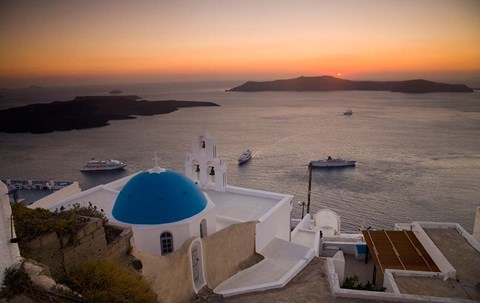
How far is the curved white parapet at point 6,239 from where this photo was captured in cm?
555

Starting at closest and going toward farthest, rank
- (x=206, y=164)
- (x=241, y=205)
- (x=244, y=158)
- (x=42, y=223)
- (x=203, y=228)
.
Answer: (x=42, y=223)
(x=203, y=228)
(x=241, y=205)
(x=206, y=164)
(x=244, y=158)

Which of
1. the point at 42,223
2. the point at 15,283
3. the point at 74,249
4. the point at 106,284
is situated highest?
the point at 42,223

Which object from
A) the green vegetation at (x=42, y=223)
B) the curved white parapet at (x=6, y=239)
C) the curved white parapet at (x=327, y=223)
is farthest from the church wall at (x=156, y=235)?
the curved white parapet at (x=327, y=223)

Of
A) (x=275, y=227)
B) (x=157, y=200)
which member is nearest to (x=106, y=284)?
(x=157, y=200)

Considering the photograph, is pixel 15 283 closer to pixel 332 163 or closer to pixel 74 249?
pixel 74 249

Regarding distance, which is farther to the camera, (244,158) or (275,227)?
(244,158)

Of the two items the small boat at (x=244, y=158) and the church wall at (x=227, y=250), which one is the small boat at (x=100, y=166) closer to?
the small boat at (x=244, y=158)

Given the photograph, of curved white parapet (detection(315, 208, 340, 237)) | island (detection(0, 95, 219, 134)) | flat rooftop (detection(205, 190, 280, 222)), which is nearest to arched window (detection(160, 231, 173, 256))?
flat rooftop (detection(205, 190, 280, 222))

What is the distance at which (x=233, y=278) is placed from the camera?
43.1 ft

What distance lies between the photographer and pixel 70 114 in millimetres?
94625

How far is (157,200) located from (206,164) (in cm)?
614

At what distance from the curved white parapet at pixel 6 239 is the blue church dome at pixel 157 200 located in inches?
230

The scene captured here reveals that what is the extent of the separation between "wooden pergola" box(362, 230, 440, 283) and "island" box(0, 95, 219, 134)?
78496mm

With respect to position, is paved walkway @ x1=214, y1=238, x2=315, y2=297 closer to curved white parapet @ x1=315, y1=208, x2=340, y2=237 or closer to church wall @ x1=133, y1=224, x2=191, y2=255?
church wall @ x1=133, y1=224, x2=191, y2=255
